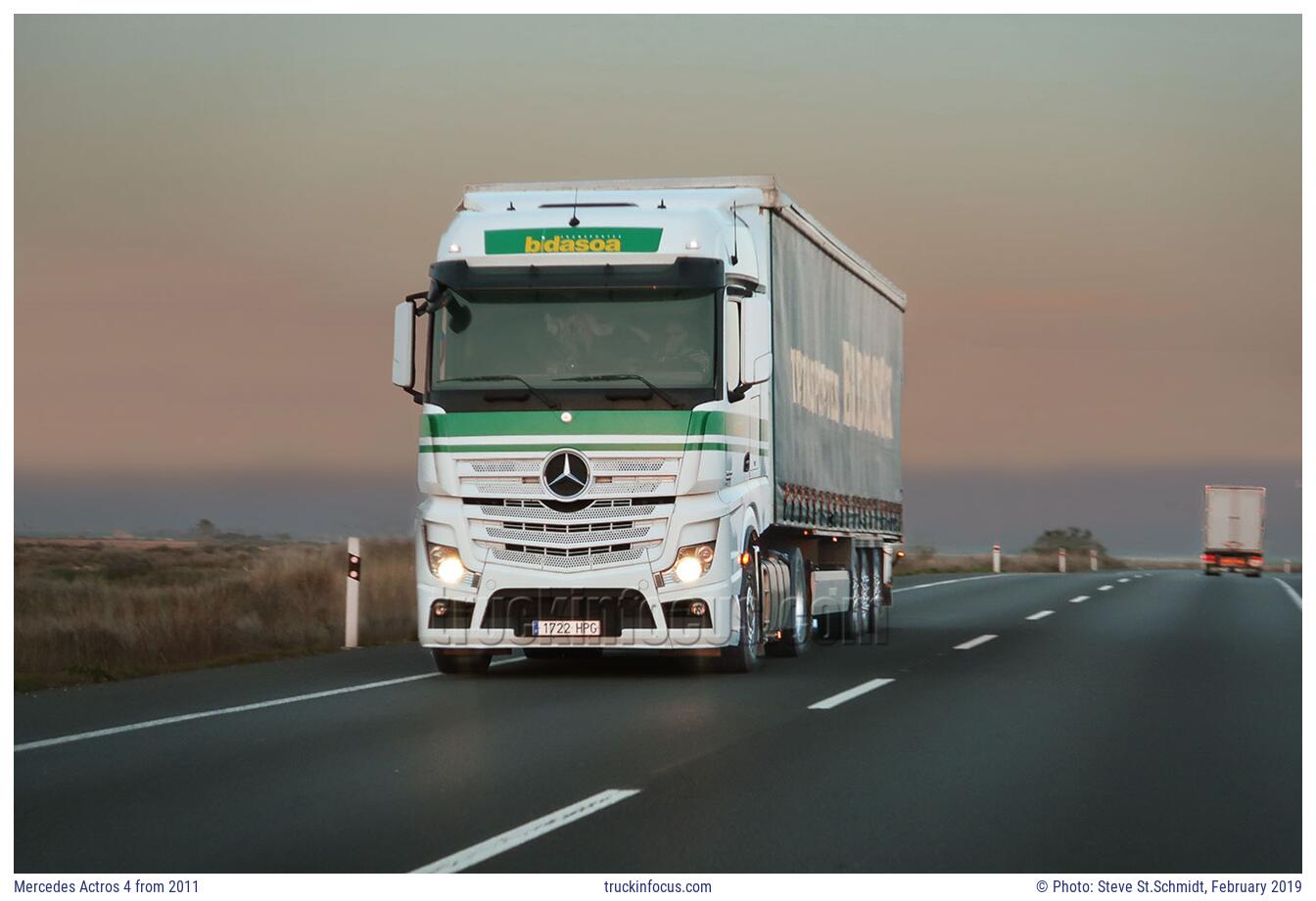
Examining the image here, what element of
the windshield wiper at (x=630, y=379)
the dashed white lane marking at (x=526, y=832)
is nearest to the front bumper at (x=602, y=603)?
the windshield wiper at (x=630, y=379)

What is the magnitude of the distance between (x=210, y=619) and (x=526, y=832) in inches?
593

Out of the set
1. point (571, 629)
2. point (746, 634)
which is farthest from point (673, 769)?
point (746, 634)

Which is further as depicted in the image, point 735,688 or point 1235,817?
point 735,688

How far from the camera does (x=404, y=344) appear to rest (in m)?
15.5

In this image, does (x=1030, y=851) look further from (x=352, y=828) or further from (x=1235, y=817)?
(x=352, y=828)

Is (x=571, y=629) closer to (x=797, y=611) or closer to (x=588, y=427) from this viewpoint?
(x=588, y=427)

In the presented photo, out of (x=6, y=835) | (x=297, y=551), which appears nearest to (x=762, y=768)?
(x=6, y=835)

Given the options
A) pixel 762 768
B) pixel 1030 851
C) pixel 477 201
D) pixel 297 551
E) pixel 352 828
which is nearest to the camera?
pixel 1030 851

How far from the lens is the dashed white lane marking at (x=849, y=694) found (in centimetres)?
1366

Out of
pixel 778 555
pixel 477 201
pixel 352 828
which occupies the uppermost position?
pixel 477 201

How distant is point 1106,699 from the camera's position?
14305 mm

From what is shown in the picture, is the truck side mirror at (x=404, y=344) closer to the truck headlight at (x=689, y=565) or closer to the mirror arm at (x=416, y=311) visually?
the mirror arm at (x=416, y=311)

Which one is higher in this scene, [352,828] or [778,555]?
[778,555]

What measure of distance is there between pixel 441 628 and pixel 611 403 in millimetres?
2389
